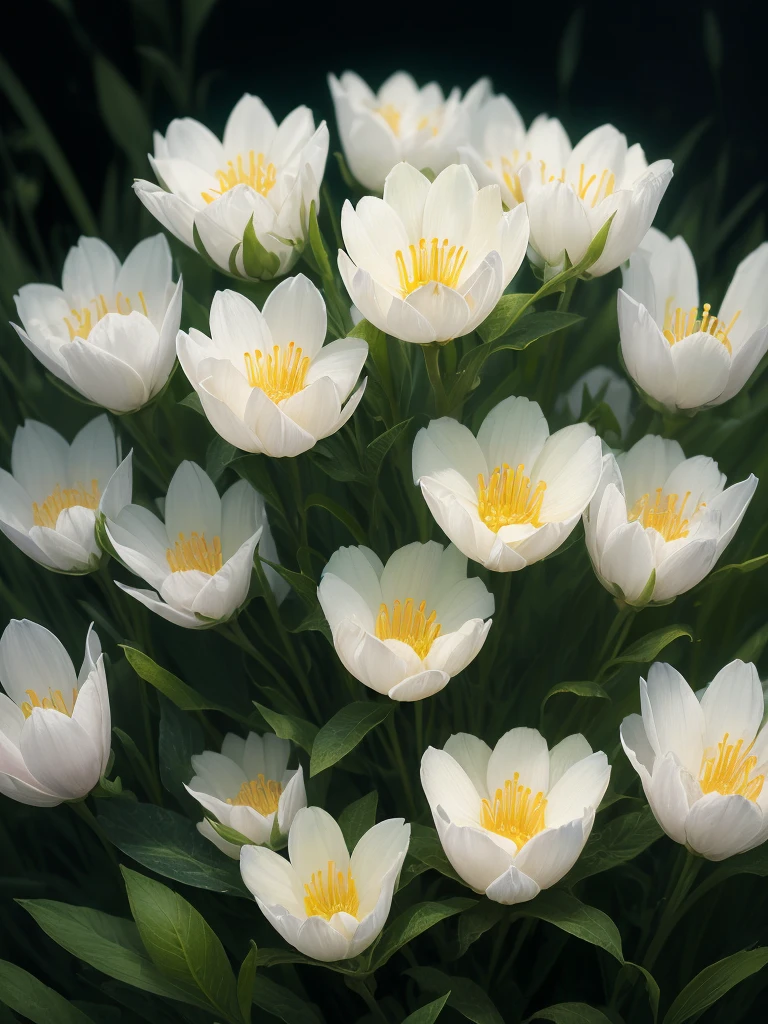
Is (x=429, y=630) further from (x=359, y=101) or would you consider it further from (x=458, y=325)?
(x=359, y=101)

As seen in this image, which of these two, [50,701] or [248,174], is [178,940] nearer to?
[50,701]

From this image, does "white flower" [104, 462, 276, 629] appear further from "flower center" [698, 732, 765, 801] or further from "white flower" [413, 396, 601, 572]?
"flower center" [698, 732, 765, 801]

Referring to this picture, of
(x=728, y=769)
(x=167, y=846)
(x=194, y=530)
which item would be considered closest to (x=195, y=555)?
(x=194, y=530)

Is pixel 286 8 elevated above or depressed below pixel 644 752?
above

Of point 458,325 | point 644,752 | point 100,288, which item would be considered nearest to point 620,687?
point 644,752

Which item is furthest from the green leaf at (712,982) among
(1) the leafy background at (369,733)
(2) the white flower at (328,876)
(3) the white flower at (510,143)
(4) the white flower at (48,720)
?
(3) the white flower at (510,143)
